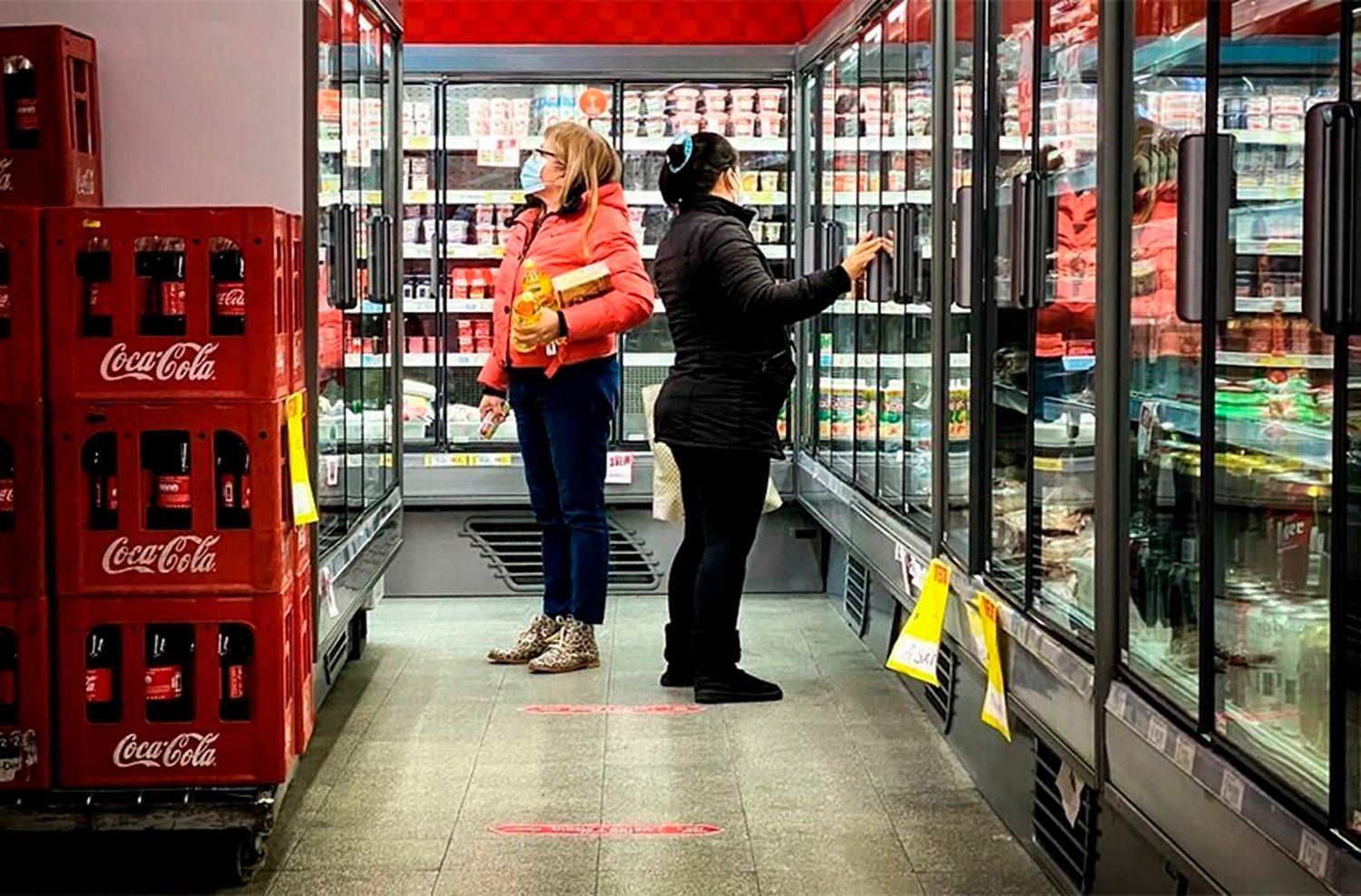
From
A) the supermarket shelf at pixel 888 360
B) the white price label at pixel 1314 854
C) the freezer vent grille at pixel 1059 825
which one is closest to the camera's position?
the white price label at pixel 1314 854

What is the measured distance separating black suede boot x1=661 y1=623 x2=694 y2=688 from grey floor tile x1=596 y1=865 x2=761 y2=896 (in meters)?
1.84

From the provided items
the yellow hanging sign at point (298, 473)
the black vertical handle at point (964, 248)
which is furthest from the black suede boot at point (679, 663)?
the yellow hanging sign at point (298, 473)

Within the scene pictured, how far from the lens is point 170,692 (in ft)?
12.8

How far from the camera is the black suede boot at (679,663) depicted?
590 centimetres

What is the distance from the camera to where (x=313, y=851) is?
4.18 meters

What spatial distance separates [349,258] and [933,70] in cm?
165

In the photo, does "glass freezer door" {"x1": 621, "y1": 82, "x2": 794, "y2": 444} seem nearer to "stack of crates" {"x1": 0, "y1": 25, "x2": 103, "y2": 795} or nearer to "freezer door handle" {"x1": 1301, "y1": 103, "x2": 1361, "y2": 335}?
A: "stack of crates" {"x1": 0, "y1": 25, "x2": 103, "y2": 795}

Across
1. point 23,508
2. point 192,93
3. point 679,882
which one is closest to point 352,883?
point 679,882

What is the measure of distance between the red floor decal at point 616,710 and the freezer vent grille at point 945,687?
704 millimetres

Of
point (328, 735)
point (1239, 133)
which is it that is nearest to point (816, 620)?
point (328, 735)

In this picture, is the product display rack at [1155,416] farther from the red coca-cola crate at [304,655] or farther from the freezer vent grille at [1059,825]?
the red coca-cola crate at [304,655]

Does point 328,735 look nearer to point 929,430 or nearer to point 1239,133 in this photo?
point 929,430

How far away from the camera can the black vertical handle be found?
4605 mm

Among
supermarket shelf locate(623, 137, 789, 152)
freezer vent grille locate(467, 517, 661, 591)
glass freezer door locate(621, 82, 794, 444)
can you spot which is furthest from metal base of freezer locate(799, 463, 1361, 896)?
supermarket shelf locate(623, 137, 789, 152)
